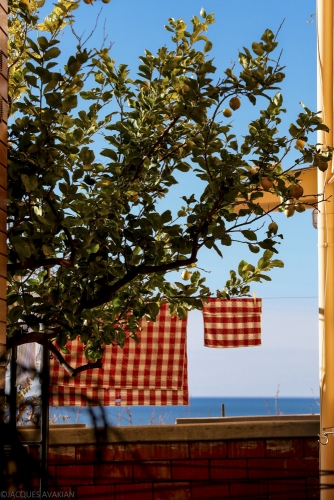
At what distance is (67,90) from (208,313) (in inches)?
171

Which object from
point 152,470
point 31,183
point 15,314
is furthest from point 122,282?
point 152,470

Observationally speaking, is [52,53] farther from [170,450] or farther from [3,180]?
[170,450]

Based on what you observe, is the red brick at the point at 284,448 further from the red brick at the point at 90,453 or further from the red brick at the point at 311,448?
Result: the red brick at the point at 90,453

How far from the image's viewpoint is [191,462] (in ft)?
17.1

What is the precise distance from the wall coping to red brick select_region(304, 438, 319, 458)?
5 centimetres

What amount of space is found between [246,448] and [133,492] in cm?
99

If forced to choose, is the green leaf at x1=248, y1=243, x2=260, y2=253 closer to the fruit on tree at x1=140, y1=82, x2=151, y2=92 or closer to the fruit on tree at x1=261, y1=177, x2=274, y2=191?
the fruit on tree at x1=261, y1=177, x2=274, y2=191

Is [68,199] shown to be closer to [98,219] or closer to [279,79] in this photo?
[98,219]

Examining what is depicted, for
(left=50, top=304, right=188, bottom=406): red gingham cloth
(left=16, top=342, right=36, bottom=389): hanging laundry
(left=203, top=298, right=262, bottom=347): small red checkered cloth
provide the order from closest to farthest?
(left=16, top=342, right=36, bottom=389): hanging laundry < (left=50, top=304, right=188, bottom=406): red gingham cloth < (left=203, top=298, right=262, bottom=347): small red checkered cloth

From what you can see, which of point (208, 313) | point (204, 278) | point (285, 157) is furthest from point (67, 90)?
point (208, 313)

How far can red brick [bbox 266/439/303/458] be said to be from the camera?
5352mm

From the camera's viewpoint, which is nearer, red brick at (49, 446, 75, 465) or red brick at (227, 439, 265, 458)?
red brick at (49, 446, 75, 465)

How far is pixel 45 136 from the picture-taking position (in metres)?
3.00

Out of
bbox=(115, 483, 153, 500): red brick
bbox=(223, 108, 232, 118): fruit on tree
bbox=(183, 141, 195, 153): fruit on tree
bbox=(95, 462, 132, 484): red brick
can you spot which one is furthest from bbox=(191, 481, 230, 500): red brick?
bbox=(223, 108, 232, 118): fruit on tree
